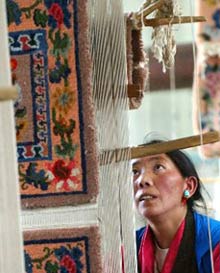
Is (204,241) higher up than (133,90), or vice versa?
(133,90)

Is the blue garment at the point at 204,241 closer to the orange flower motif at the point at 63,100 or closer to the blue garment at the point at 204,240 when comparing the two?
the blue garment at the point at 204,240

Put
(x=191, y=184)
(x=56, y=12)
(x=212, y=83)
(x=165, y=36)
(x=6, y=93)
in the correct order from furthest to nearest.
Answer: (x=212, y=83) < (x=191, y=184) < (x=165, y=36) < (x=56, y=12) < (x=6, y=93)

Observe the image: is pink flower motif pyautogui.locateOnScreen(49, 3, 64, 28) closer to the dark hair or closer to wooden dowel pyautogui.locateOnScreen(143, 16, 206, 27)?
wooden dowel pyautogui.locateOnScreen(143, 16, 206, 27)

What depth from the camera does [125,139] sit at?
0.99 meters

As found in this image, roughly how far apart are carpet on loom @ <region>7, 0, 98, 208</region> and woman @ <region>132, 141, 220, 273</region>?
0.62ft

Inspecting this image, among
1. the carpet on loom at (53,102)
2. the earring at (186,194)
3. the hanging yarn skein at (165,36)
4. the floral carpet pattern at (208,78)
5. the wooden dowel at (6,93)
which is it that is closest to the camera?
the wooden dowel at (6,93)

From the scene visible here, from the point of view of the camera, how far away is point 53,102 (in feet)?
3.10

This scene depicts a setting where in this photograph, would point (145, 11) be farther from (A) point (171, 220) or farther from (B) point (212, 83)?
(B) point (212, 83)

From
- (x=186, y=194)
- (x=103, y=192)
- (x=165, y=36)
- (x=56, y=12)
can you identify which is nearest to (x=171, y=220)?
(x=186, y=194)

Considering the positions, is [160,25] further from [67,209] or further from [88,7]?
[67,209]

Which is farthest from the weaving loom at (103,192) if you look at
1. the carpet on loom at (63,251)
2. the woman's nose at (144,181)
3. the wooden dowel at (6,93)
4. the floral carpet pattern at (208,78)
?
the floral carpet pattern at (208,78)

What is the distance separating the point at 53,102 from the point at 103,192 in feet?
0.49

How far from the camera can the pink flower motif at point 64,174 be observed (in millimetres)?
938

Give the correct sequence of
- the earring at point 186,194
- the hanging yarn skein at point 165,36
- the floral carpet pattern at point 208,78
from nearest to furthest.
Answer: the hanging yarn skein at point 165,36
the earring at point 186,194
the floral carpet pattern at point 208,78
